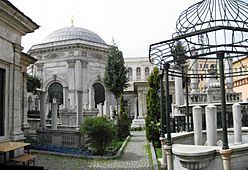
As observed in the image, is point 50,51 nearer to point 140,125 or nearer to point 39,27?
point 140,125

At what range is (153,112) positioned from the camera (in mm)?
14602

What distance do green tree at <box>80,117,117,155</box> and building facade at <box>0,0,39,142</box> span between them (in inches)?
154

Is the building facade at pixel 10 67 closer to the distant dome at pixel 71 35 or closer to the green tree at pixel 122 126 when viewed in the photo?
the green tree at pixel 122 126

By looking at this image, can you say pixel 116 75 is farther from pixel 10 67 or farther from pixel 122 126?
pixel 10 67

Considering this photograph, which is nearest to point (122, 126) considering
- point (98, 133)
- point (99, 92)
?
point (98, 133)

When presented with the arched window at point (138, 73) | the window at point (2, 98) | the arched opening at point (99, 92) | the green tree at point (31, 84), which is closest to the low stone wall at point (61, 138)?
the window at point (2, 98)

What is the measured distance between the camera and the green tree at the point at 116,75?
26828 millimetres

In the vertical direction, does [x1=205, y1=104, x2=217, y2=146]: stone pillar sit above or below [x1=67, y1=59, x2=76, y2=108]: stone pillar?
below

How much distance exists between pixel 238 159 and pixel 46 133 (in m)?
11.2

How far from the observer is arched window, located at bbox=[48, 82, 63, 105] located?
36.6 meters

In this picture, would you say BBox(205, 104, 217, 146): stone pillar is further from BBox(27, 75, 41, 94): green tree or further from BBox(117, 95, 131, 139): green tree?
BBox(27, 75, 41, 94): green tree

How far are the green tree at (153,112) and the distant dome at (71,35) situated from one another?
1032 inches

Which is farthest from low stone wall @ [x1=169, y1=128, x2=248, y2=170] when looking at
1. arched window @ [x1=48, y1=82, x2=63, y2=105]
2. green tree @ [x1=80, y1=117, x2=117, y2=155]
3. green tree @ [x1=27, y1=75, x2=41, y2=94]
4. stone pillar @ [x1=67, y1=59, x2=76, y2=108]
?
arched window @ [x1=48, y1=82, x2=63, y2=105]

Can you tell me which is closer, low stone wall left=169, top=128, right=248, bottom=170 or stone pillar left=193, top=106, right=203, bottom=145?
low stone wall left=169, top=128, right=248, bottom=170
